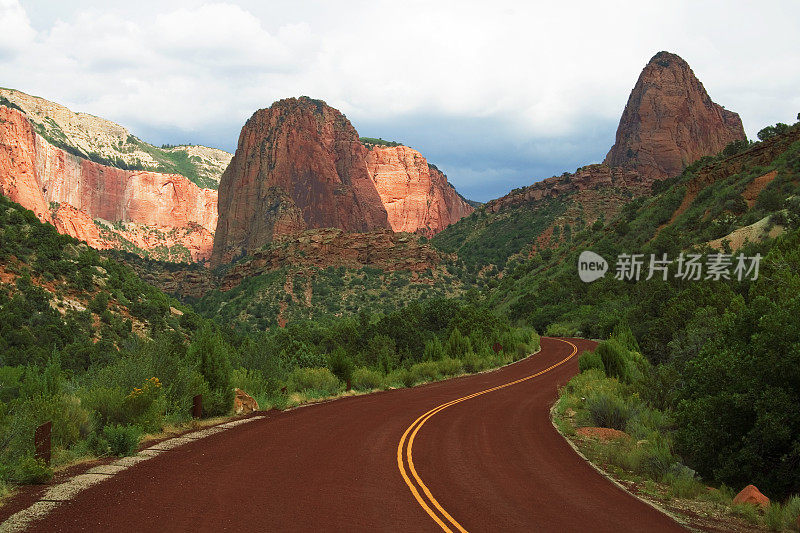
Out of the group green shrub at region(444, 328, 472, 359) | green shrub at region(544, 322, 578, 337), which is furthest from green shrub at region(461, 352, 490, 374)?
green shrub at region(544, 322, 578, 337)

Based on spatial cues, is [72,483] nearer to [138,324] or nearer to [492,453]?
[492,453]

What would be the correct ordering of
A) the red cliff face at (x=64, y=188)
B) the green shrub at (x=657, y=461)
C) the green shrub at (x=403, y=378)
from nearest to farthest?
the green shrub at (x=657, y=461) < the green shrub at (x=403, y=378) < the red cliff face at (x=64, y=188)

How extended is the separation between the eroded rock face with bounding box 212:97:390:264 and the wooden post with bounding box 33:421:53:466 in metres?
128

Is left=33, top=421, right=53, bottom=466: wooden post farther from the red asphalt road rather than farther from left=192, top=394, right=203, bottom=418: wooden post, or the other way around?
left=192, top=394, right=203, bottom=418: wooden post

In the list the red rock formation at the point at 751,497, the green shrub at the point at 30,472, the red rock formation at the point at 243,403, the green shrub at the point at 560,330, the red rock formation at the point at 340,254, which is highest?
→ the red rock formation at the point at 340,254

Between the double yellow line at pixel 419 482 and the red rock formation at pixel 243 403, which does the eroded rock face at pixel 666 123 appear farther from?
the red rock formation at pixel 243 403

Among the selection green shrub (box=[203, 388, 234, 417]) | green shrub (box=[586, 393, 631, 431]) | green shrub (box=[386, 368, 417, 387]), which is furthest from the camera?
green shrub (box=[386, 368, 417, 387])

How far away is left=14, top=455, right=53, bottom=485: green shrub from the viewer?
791 cm

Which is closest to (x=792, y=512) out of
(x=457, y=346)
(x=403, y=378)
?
(x=403, y=378)

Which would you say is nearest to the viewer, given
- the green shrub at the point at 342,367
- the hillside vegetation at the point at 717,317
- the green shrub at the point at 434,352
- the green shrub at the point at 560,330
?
the hillside vegetation at the point at 717,317

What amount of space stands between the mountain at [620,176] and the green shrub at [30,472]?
328 feet

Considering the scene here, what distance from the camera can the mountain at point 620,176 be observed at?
4306 inches

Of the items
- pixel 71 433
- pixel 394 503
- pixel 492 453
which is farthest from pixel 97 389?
pixel 492 453

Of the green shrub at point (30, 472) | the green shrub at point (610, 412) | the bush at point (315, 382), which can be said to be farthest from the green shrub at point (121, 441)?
the green shrub at point (610, 412)
